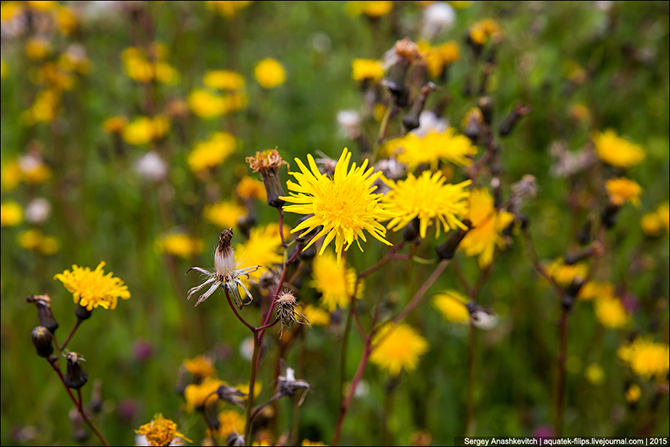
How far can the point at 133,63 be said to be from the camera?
10.5ft

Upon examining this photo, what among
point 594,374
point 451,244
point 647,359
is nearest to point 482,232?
point 451,244

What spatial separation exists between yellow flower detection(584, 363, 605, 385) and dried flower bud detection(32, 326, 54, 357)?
2.02 meters

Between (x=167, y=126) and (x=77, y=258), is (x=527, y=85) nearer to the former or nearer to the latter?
(x=167, y=126)

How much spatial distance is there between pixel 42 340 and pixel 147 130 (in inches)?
76.1

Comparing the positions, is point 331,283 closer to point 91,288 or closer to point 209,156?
point 91,288

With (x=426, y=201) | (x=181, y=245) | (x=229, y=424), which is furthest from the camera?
(x=181, y=245)

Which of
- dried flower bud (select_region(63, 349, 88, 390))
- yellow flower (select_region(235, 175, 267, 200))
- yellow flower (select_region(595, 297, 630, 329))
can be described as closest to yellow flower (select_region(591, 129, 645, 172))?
yellow flower (select_region(595, 297, 630, 329))

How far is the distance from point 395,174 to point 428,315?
4.97 feet

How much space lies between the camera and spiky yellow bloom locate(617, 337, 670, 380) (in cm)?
178

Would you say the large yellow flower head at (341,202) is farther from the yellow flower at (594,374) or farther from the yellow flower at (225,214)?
the yellow flower at (594,374)

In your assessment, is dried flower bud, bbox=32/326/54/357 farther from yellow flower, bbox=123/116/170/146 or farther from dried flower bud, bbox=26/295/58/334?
yellow flower, bbox=123/116/170/146

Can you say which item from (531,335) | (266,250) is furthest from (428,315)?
(266,250)

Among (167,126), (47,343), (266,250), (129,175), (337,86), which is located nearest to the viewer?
(47,343)

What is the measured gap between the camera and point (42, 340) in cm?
112
